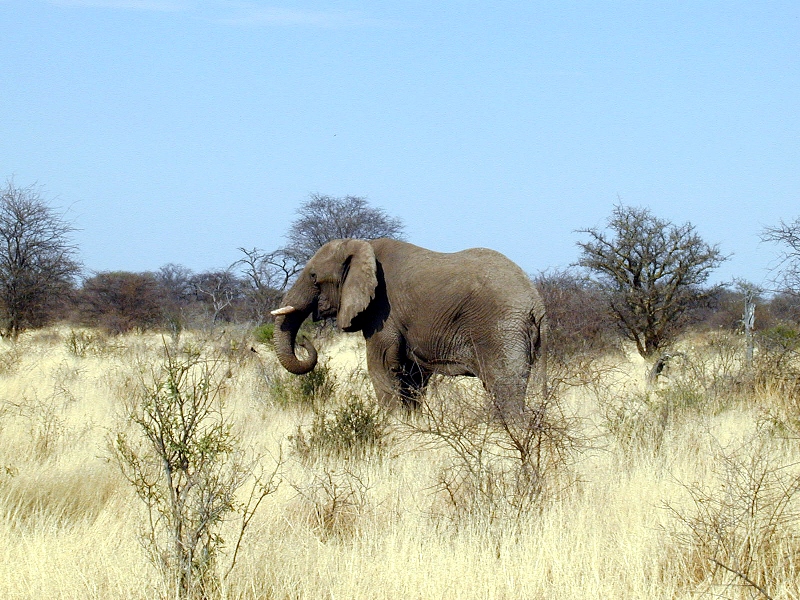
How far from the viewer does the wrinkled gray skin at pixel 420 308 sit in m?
9.40

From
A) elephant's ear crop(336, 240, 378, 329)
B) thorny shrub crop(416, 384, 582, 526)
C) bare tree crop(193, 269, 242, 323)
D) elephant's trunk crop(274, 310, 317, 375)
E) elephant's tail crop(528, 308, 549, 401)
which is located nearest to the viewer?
thorny shrub crop(416, 384, 582, 526)

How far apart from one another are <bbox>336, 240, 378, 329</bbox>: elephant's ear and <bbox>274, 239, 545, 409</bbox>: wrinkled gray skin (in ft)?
0.03

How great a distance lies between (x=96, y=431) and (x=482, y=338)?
12.1 ft

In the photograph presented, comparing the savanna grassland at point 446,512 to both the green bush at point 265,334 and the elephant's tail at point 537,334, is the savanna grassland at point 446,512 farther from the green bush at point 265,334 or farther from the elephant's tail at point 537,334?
the green bush at point 265,334

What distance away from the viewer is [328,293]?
10914mm

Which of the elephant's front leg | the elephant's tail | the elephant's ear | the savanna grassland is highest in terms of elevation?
the elephant's ear

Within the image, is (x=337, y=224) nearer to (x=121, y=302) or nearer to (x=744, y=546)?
(x=121, y=302)

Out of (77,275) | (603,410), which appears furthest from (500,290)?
(77,275)

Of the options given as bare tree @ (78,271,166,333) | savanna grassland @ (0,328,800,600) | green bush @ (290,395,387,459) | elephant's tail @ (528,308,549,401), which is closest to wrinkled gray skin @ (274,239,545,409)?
elephant's tail @ (528,308,549,401)

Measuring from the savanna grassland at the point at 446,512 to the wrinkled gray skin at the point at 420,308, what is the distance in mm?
928

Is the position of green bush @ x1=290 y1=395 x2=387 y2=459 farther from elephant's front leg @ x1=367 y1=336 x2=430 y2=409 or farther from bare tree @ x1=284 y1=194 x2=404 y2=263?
bare tree @ x1=284 y1=194 x2=404 y2=263

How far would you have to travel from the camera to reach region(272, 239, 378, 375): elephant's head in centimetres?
1028

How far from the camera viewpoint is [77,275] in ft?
90.3

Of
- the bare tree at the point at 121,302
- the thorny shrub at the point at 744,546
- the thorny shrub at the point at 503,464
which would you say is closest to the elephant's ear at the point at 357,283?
the thorny shrub at the point at 503,464
